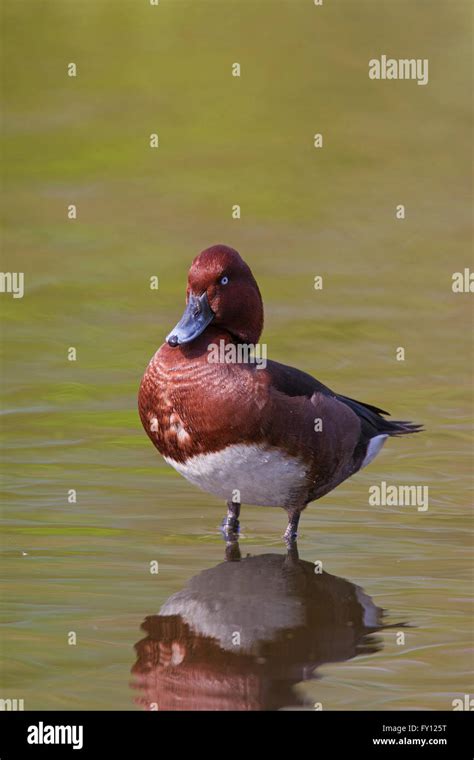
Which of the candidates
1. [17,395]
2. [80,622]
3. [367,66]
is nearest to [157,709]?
[80,622]

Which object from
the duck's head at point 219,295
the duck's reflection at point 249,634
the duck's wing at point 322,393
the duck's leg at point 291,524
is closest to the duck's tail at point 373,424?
the duck's wing at point 322,393

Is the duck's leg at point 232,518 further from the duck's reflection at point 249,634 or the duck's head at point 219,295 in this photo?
the duck's head at point 219,295

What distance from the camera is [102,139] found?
17.1 meters

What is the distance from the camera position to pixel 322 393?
27.0 ft

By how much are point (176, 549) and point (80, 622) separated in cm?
114

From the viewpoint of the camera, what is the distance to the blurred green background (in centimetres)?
725

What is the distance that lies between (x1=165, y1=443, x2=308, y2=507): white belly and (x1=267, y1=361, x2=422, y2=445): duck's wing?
0.38 metres

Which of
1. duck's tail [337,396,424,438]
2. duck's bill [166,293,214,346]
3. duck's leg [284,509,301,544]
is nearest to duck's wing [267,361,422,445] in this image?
duck's tail [337,396,424,438]

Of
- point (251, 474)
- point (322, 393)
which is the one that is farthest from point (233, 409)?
point (322, 393)

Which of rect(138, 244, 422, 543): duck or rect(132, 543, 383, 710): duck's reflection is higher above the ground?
rect(138, 244, 422, 543): duck

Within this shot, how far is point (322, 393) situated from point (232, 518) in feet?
2.84

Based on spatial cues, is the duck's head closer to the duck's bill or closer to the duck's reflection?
the duck's bill
